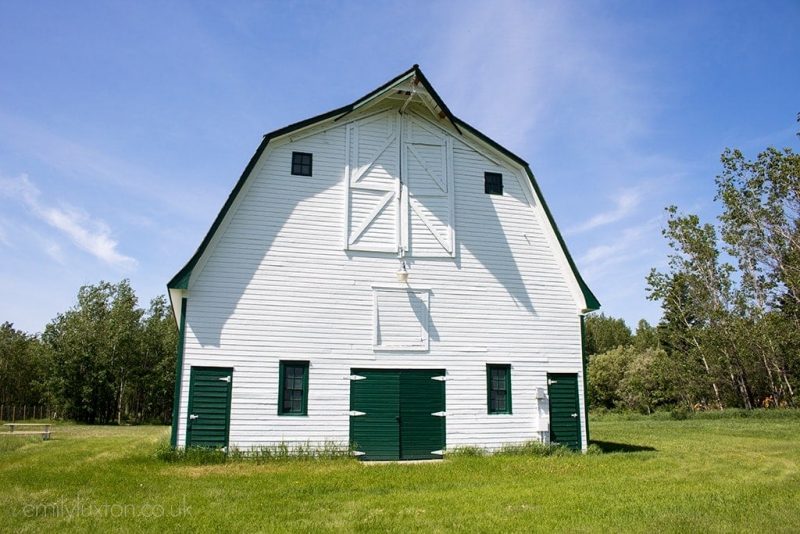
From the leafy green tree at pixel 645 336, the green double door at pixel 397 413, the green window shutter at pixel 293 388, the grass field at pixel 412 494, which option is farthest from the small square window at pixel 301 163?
the leafy green tree at pixel 645 336

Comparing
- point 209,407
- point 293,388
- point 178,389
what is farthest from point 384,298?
point 178,389

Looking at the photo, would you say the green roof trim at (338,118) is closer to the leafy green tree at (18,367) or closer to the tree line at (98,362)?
the tree line at (98,362)

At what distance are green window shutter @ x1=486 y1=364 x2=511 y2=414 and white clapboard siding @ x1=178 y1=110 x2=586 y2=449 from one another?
152 mm

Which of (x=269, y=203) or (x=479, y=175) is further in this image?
(x=479, y=175)

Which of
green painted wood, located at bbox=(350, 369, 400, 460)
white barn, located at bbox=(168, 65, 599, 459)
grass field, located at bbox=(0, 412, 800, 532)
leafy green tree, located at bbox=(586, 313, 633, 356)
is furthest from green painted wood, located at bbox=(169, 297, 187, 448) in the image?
leafy green tree, located at bbox=(586, 313, 633, 356)

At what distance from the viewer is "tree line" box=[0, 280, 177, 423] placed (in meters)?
45.4

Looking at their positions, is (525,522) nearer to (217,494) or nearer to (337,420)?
(217,494)

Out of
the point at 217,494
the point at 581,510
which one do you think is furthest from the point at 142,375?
the point at 581,510

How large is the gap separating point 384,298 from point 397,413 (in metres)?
2.65

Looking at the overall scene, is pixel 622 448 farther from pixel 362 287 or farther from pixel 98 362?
pixel 98 362

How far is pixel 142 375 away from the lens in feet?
163

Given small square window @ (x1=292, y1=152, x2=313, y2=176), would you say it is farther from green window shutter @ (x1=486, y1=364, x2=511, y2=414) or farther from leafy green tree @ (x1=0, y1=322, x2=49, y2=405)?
leafy green tree @ (x1=0, y1=322, x2=49, y2=405)

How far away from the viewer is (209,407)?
1309cm

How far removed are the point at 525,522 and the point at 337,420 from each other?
7.02 m
